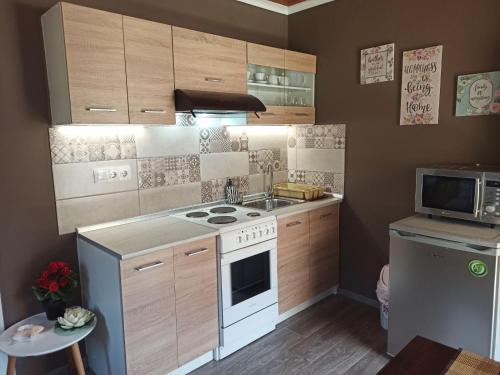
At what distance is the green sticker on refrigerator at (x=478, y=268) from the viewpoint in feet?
6.35

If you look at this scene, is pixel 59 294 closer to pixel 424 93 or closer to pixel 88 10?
pixel 88 10

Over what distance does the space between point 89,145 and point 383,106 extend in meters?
2.16

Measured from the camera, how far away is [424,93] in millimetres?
2645

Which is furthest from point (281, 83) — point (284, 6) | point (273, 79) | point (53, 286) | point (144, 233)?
point (53, 286)

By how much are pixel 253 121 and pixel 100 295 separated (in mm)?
1605

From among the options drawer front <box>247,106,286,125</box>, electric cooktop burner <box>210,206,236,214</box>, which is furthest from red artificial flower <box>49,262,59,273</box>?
drawer front <box>247,106,286,125</box>

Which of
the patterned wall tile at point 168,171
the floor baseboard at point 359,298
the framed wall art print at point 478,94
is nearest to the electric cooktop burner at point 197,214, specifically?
the patterned wall tile at point 168,171

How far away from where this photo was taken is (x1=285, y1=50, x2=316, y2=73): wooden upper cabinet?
306cm

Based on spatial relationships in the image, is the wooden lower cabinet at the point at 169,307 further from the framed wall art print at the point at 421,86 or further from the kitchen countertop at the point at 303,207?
the framed wall art print at the point at 421,86

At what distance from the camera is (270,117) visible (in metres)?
2.97

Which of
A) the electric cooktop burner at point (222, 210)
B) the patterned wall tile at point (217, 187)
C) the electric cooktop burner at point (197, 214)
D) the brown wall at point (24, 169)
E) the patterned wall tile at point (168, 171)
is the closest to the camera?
the brown wall at point (24, 169)

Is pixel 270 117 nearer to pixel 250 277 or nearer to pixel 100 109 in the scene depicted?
pixel 250 277

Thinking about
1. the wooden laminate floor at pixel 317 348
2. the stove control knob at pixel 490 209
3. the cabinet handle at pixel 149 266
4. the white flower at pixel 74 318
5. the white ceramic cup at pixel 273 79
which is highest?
the white ceramic cup at pixel 273 79

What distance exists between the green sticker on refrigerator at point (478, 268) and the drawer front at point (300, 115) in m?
1.72
